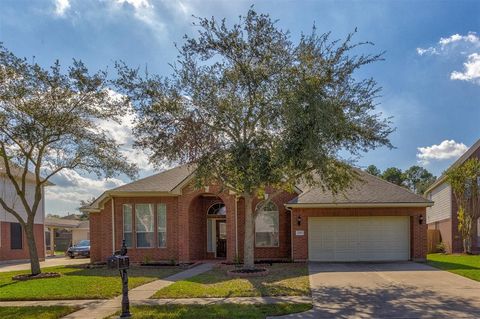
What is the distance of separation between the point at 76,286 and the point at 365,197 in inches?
480

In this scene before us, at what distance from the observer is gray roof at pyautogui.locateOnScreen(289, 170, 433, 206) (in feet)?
61.1

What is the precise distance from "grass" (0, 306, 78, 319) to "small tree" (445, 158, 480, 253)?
70.5 ft

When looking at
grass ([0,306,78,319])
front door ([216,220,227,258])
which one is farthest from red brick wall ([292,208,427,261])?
grass ([0,306,78,319])

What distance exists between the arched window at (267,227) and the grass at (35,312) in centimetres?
1107

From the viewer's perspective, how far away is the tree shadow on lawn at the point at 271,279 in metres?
11.3

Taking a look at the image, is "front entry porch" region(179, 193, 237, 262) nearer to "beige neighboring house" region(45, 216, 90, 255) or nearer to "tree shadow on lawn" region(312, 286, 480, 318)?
"tree shadow on lawn" region(312, 286, 480, 318)

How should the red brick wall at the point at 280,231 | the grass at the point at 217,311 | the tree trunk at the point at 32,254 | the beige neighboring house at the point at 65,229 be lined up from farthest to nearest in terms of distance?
the beige neighboring house at the point at 65,229 < the red brick wall at the point at 280,231 < the tree trunk at the point at 32,254 < the grass at the point at 217,311

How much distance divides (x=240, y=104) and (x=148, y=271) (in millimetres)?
7710

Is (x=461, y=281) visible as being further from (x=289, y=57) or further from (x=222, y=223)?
(x=222, y=223)

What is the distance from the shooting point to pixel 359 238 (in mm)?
19344

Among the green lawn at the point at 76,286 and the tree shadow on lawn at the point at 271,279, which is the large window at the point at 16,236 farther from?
the tree shadow on lawn at the point at 271,279

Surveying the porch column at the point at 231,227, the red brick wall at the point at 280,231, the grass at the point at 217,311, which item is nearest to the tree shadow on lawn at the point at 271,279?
the grass at the point at 217,311

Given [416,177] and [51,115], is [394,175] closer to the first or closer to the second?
[416,177]

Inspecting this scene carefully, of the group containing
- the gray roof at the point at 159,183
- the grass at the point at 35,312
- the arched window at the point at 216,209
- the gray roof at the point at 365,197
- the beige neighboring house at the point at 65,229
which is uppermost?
the gray roof at the point at 159,183
